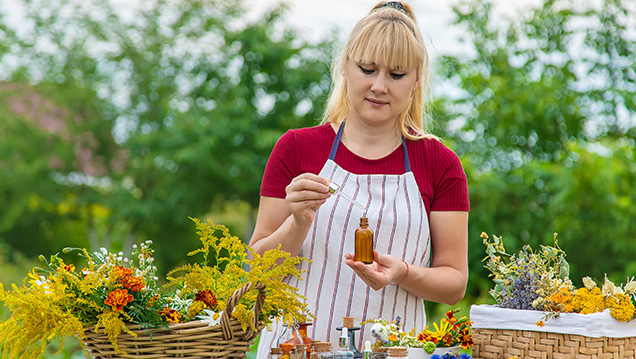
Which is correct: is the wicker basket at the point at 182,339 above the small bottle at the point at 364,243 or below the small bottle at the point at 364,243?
below

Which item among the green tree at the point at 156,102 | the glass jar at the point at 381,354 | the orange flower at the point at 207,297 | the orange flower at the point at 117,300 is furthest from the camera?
the green tree at the point at 156,102

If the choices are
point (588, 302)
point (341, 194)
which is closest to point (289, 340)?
point (341, 194)

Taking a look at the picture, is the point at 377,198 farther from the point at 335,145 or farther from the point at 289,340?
the point at 289,340

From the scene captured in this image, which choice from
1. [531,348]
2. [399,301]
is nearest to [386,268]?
[399,301]

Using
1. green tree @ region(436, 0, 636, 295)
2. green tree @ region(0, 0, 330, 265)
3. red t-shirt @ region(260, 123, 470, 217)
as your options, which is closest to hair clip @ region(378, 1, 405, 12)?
red t-shirt @ region(260, 123, 470, 217)

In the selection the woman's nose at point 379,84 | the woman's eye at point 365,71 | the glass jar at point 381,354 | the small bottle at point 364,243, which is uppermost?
the woman's eye at point 365,71

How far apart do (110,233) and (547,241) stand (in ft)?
31.4

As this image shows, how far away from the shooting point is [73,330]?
5.41 ft

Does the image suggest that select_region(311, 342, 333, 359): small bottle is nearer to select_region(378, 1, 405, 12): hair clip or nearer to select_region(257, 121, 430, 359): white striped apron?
select_region(257, 121, 430, 359): white striped apron

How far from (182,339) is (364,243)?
2.12ft

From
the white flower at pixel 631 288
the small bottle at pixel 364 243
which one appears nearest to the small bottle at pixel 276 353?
the small bottle at pixel 364 243

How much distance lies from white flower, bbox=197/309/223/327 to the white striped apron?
0.65m

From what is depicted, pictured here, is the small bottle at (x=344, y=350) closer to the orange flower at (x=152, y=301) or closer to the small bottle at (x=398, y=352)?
the small bottle at (x=398, y=352)

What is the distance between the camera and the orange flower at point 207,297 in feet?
5.82
